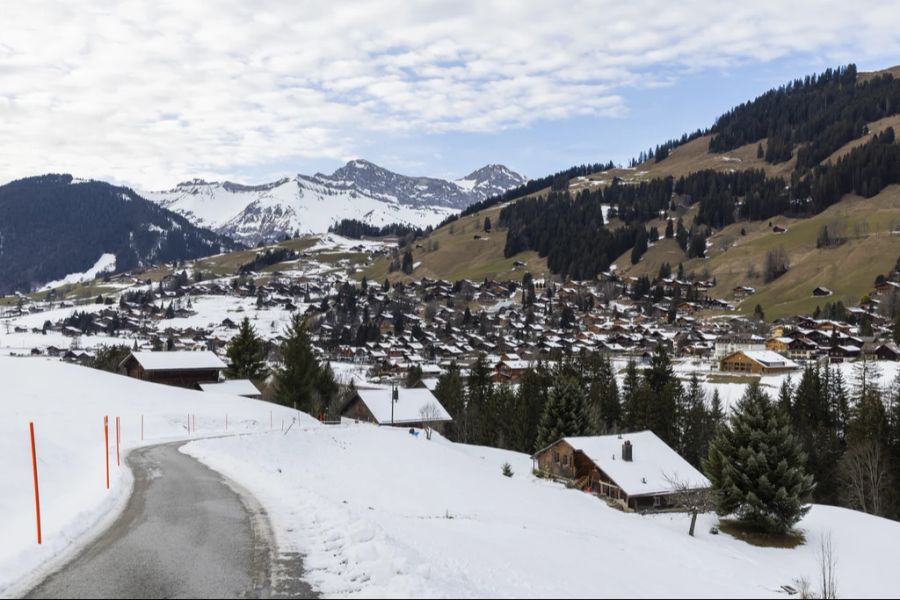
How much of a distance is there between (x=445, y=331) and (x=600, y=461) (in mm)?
130890

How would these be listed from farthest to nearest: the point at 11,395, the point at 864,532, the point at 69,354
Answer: the point at 69,354, the point at 864,532, the point at 11,395

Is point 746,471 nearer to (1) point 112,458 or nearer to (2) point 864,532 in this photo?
(2) point 864,532

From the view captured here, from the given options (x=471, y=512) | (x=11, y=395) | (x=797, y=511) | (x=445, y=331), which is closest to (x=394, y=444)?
(x=471, y=512)

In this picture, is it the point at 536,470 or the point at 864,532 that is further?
the point at 536,470

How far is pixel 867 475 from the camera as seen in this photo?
189 ft

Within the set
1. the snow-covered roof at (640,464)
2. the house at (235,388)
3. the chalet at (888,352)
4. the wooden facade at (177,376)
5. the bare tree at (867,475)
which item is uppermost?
the wooden facade at (177,376)

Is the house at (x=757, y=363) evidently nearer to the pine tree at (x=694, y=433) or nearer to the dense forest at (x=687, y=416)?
the dense forest at (x=687, y=416)

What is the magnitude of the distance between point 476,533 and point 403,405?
59.9m

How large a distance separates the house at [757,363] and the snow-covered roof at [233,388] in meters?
84.4

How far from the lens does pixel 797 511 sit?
4191 cm

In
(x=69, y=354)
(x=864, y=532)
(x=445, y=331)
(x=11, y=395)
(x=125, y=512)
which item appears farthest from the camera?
(x=445, y=331)

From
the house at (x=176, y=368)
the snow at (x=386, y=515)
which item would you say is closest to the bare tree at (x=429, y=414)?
the snow at (x=386, y=515)

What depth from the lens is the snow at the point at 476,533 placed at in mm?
11398

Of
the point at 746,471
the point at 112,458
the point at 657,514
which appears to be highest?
the point at 112,458
